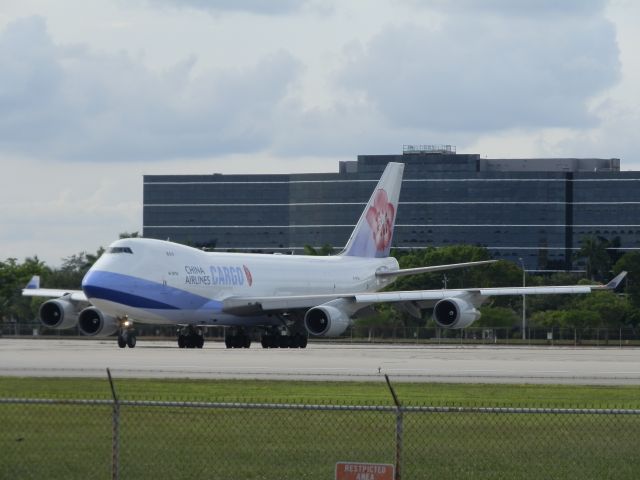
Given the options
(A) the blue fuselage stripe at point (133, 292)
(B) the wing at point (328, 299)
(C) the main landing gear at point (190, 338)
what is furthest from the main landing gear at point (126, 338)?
(B) the wing at point (328, 299)

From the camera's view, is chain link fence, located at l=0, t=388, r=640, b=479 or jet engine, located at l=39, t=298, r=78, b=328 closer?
chain link fence, located at l=0, t=388, r=640, b=479

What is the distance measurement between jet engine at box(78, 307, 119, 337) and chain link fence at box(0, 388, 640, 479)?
41227 millimetres

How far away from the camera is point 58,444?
20.4 metres

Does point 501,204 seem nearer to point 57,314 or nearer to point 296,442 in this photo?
point 57,314

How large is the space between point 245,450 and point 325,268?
54783 mm

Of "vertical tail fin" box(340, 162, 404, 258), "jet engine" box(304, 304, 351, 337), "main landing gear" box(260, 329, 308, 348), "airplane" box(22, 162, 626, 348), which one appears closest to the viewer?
"airplane" box(22, 162, 626, 348)

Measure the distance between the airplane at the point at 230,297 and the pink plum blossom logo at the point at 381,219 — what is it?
4.44 meters

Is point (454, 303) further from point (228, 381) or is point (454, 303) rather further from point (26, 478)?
point (26, 478)

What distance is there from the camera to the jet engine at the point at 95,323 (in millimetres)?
66875

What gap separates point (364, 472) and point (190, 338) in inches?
1988

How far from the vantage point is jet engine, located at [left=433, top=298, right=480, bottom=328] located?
66.3m

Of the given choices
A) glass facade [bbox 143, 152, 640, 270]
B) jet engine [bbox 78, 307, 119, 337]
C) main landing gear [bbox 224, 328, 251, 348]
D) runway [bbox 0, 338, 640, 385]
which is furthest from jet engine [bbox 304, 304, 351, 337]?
glass facade [bbox 143, 152, 640, 270]

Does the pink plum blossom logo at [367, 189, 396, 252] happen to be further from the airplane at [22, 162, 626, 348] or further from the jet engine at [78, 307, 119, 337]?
the jet engine at [78, 307, 119, 337]

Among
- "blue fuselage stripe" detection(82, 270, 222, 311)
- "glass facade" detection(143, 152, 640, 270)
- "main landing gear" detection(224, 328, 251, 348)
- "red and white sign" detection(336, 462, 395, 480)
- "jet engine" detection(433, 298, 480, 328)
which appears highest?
"glass facade" detection(143, 152, 640, 270)
